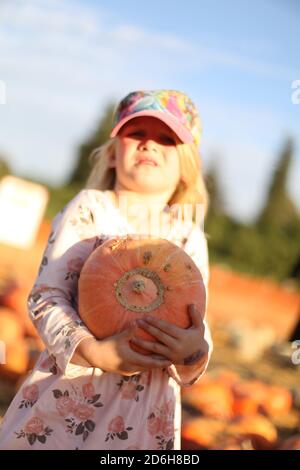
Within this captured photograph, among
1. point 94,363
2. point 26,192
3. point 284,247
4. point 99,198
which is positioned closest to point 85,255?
point 99,198

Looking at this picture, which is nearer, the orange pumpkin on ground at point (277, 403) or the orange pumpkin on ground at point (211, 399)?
the orange pumpkin on ground at point (211, 399)

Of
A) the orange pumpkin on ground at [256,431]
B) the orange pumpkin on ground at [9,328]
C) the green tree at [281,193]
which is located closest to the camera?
the orange pumpkin on ground at [256,431]

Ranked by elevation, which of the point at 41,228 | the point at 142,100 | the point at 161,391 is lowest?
the point at 41,228

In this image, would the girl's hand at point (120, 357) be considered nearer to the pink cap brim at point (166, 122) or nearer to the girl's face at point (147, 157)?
the girl's face at point (147, 157)

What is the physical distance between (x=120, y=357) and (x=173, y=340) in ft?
0.60

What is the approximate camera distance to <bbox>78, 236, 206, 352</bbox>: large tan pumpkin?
230 cm

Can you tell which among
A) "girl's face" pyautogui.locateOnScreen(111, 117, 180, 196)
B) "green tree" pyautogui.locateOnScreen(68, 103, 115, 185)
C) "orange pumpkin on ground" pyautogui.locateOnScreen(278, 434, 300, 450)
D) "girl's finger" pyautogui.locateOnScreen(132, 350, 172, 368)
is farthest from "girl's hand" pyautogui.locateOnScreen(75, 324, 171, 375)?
"green tree" pyautogui.locateOnScreen(68, 103, 115, 185)

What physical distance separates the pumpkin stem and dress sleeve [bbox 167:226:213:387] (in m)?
0.31

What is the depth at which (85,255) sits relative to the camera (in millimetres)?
2594

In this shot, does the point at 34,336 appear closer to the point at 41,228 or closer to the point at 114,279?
Result: the point at 114,279

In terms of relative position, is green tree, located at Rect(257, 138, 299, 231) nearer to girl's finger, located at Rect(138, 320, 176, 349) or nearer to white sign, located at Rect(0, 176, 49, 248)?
white sign, located at Rect(0, 176, 49, 248)

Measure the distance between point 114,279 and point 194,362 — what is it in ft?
1.31

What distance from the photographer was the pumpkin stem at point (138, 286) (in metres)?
2.30

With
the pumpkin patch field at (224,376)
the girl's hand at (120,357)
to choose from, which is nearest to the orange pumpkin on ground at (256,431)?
the pumpkin patch field at (224,376)
